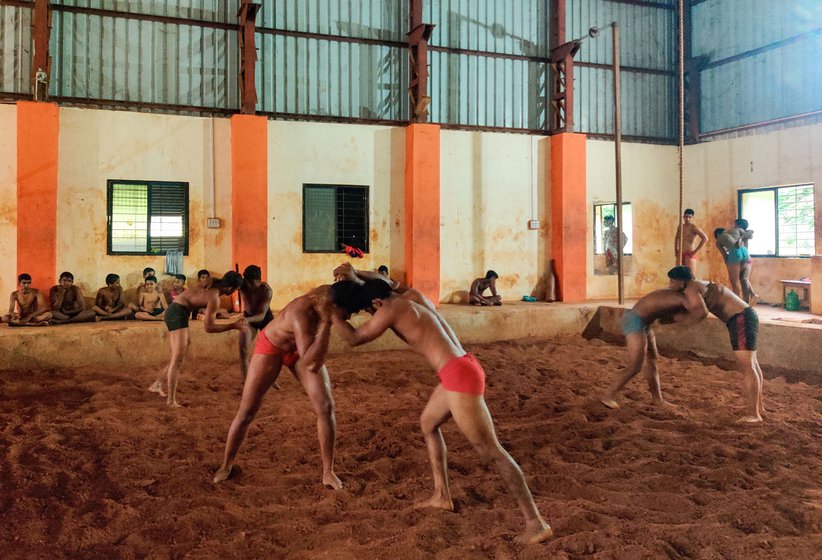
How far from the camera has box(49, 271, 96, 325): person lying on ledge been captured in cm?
1065

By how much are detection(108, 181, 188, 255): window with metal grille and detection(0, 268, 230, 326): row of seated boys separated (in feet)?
2.19

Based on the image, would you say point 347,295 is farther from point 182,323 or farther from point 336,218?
point 336,218

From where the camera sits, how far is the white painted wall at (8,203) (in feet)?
36.5

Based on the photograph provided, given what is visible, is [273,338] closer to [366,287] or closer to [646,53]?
[366,287]

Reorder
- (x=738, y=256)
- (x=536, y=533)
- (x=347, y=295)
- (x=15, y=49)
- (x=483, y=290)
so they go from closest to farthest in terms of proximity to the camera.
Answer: (x=536, y=533) < (x=347, y=295) < (x=15, y=49) < (x=738, y=256) < (x=483, y=290)

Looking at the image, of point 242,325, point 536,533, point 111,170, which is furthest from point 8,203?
point 536,533

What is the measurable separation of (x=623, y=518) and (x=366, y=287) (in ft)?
6.92

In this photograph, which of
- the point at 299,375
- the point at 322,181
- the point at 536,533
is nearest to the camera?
the point at 536,533

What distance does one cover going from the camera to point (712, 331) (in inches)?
410

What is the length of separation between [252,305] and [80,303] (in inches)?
188

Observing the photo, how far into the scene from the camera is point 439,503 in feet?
14.6

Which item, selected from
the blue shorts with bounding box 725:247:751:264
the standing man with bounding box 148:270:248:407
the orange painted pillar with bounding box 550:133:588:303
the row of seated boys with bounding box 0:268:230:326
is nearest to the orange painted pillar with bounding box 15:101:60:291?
the row of seated boys with bounding box 0:268:230:326

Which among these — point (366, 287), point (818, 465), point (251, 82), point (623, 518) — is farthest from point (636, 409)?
point (251, 82)

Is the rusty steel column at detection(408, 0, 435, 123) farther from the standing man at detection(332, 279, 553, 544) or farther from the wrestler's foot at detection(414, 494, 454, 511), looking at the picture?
the wrestler's foot at detection(414, 494, 454, 511)
